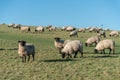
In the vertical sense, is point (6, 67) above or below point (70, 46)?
below

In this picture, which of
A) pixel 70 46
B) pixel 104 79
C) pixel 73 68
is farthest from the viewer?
pixel 70 46

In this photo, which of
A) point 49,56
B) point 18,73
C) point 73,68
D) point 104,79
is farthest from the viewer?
point 49,56

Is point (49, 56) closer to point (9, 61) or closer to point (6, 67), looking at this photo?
point (9, 61)

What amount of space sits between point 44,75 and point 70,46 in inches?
318

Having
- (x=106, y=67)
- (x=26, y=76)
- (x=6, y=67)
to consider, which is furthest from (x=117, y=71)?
(x=6, y=67)

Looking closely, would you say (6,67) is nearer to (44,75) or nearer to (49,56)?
(44,75)

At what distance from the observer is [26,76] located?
2066cm

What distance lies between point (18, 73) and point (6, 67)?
9.00 ft

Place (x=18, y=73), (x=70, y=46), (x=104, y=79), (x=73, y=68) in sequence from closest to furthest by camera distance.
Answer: (x=104, y=79), (x=18, y=73), (x=73, y=68), (x=70, y=46)

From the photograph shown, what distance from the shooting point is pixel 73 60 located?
26.9 meters

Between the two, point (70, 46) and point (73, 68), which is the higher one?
point (70, 46)

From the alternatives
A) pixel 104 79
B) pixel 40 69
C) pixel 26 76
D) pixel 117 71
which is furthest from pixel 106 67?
pixel 26 76

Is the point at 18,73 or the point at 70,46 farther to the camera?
the point at 70,46

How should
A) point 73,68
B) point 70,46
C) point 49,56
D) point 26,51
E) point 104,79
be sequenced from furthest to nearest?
point 49,56, point 70,46, point 26,51, point 73,68, point 104,79
